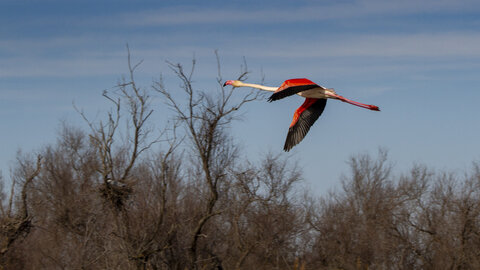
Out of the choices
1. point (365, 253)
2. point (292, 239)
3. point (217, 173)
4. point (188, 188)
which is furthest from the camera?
point (365, 253)

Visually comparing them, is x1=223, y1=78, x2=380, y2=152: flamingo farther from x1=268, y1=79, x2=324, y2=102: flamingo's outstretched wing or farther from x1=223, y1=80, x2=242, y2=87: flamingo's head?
x1=223, y1=80, x2=242, y2=87: flamingo's head

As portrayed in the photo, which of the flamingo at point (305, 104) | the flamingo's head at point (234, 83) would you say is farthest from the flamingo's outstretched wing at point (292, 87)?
the flamingo's head at point (234, 83)

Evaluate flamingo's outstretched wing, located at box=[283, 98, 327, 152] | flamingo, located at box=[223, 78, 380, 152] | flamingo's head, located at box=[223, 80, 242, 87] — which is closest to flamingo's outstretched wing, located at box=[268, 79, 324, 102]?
flamingo, located at box=[223, 78, 380, 152]

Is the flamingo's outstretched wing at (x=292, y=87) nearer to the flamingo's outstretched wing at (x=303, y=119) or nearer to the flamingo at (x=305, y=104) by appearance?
the flamingo at (x=305, y=104)

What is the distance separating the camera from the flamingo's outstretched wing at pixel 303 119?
1233 cm

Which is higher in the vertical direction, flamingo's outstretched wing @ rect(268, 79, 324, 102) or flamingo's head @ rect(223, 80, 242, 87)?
flamingo's head @ rect(223, 80, 242, 87)

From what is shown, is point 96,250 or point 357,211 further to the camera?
point 357,211

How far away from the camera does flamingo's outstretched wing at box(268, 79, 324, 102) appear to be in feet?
34.2

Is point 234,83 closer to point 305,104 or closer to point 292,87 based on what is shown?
point 305,104

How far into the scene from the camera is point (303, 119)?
12586 millimetres

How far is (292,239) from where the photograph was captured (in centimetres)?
3028

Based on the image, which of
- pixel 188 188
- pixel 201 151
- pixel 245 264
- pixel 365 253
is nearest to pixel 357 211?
pixel 365 253

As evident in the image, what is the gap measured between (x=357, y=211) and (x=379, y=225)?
219 inches

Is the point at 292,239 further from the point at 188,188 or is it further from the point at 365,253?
the point at 188,188
